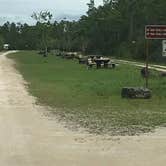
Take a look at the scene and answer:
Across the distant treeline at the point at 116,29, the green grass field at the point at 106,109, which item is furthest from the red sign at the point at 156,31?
the distant treeline at the point at 116,29

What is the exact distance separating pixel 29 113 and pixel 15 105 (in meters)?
2.61

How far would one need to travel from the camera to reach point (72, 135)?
42.4ft

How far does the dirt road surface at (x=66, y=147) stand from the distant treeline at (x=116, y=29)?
60.8 metres

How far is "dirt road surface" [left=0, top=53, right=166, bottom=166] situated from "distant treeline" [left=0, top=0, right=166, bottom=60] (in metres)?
60.8

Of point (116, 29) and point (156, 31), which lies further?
point (116, 29)

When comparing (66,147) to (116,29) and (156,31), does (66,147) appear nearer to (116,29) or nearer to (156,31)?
(156,31)

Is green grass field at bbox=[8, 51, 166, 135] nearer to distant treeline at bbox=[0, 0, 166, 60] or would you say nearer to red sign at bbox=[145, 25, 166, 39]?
red sign at bbox=[145, 25, 166, 39]

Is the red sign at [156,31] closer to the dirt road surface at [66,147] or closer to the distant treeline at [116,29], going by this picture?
the dirt road surface at [66,147]

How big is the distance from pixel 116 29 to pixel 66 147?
104 meters

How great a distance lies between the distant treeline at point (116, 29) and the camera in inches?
3282

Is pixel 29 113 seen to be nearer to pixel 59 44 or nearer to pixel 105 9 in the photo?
pixel 105 9

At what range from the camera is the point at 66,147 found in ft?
37.0

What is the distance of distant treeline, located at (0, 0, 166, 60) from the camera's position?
274ft

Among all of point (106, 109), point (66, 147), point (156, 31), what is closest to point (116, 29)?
point (156, 31)
